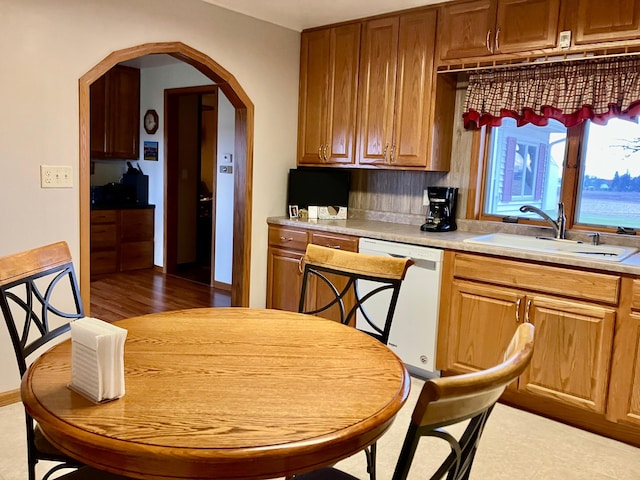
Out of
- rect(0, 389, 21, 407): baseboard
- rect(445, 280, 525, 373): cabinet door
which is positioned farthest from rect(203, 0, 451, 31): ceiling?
rect(0, 389, 21, 407): baseboard

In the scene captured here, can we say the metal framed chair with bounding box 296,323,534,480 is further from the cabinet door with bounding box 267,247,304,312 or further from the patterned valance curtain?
the cabinet door with bounding box 267,247,304,312

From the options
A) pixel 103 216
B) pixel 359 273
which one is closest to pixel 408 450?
pixel 359 273

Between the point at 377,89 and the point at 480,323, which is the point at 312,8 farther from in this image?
the point at 480,323

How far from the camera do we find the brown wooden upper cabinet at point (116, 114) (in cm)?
575

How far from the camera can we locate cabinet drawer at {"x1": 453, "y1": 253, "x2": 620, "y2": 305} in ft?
8.39

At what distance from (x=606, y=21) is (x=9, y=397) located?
3.57m

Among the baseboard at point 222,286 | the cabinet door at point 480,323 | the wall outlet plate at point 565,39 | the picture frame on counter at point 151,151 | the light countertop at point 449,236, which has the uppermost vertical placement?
the wall outlet plate at point 565,39

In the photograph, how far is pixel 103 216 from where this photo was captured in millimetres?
5699

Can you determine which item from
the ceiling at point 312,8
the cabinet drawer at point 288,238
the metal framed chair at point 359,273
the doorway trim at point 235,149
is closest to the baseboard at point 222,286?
the doorway trim at point 235,149

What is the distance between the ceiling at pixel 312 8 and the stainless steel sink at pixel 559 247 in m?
1.47

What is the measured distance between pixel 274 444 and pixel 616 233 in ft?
8.81

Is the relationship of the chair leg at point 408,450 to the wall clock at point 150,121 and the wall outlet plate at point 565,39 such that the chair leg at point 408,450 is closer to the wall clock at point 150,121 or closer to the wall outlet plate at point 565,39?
the wall outlet plate at point 565,39

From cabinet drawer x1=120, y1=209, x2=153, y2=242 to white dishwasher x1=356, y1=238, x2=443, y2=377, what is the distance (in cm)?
342

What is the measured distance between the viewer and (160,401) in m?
1.21
